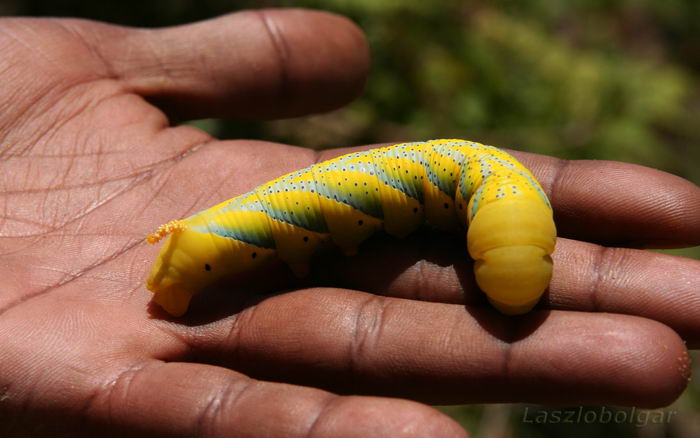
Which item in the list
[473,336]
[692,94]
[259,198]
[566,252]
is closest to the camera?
[473,336]

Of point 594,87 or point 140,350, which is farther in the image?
point 594,87

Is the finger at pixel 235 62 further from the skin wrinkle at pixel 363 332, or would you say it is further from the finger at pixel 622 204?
the skin wrinkle at pixel 363 332

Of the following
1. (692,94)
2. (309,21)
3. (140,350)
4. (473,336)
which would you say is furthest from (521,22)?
(140,350)

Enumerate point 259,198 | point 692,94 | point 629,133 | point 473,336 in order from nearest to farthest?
point 473,336 → point 259,198 → point 629,133 → point 692,94

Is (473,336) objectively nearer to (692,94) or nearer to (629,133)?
(629,133)

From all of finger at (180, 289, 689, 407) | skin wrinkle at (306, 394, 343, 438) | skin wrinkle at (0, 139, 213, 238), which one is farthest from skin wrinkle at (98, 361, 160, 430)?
skin wrinkle at (0, 139, 213, 238)

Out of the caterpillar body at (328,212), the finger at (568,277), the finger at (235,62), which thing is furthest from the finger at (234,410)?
the finger at (235,62)

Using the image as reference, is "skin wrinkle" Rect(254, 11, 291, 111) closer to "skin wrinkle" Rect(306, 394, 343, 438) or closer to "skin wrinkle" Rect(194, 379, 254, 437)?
"skin wrinkle" Rect(194, 379, 254, 437)
